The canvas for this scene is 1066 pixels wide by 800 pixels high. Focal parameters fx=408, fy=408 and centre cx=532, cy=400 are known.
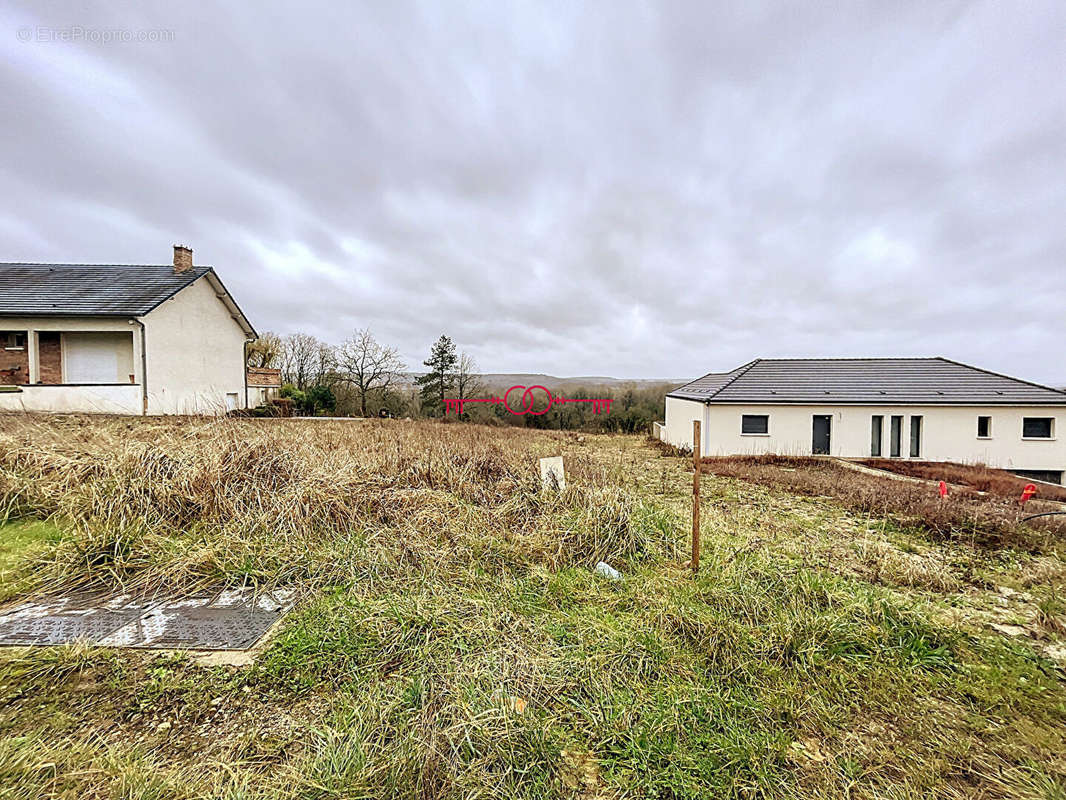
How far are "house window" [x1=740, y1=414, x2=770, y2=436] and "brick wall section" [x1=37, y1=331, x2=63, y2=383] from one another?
24992 mm

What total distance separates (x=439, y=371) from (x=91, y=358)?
1600 centimetres

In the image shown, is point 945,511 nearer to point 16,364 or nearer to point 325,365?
point 16,364

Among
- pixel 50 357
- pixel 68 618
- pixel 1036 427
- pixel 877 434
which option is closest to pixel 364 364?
pixel 50 357

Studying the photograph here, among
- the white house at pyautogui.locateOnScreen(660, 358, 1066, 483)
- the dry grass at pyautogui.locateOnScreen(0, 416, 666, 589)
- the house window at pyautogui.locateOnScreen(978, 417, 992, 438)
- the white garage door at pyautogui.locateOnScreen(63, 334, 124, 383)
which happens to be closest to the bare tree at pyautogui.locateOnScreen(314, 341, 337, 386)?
the white garage door at pyautogui.locateOnScreen(63, 334, 124, 383)

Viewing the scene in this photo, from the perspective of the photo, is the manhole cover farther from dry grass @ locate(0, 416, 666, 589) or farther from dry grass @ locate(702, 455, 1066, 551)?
dry grass @ locate(702, 455, 1066, 551)

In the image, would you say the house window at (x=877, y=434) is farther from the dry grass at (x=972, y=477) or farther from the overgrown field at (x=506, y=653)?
the overgrown field at (x=506, y=653)

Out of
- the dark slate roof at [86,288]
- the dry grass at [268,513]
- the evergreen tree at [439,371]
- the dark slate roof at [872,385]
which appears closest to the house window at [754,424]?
the dark slate roof at [872,385]

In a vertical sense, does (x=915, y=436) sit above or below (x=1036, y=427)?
below

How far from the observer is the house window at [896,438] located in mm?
16688

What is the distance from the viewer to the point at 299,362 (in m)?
26.6

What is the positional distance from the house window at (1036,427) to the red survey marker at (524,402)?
62.0 ft

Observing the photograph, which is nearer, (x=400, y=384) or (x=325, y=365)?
(x=400, y=384)

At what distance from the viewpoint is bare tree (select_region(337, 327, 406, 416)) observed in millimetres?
24641

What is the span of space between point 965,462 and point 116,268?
114 ft
